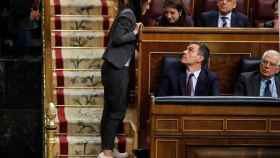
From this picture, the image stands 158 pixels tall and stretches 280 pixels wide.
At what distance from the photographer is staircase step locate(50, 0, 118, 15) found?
7297 mm

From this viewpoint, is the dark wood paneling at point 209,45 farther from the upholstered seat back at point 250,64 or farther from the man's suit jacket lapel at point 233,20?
the man's suit jacket lapel at point 233,20

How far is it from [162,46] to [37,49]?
136 cm

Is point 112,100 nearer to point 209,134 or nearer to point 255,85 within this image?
point 255,85

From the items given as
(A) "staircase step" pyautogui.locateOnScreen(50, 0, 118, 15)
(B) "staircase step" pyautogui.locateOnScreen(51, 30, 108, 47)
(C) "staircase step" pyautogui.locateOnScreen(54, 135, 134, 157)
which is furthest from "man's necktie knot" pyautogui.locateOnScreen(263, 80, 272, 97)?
(A) "staircase step" pyautogui.locateOnScreen(50, 0, 118, 15)

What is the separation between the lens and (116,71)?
5664 mm

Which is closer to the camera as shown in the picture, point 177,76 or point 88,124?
point 177,76

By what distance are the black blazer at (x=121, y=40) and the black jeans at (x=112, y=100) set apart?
55 mm

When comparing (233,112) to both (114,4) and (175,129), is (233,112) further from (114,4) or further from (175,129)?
(114,4)

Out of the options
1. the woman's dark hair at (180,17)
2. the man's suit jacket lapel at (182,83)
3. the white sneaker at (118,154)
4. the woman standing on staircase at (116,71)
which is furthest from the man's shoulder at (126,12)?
the white sneaker at (118,154)

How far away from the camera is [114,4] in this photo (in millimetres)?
7355

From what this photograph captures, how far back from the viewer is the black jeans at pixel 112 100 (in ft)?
18.6

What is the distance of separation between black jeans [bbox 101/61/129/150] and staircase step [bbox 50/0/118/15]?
168 cm

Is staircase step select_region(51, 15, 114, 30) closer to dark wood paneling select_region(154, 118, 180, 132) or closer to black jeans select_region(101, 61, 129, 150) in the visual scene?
black jeans select_region(101, 61, 129, 150)

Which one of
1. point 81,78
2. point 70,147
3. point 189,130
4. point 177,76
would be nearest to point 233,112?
point 189,130
